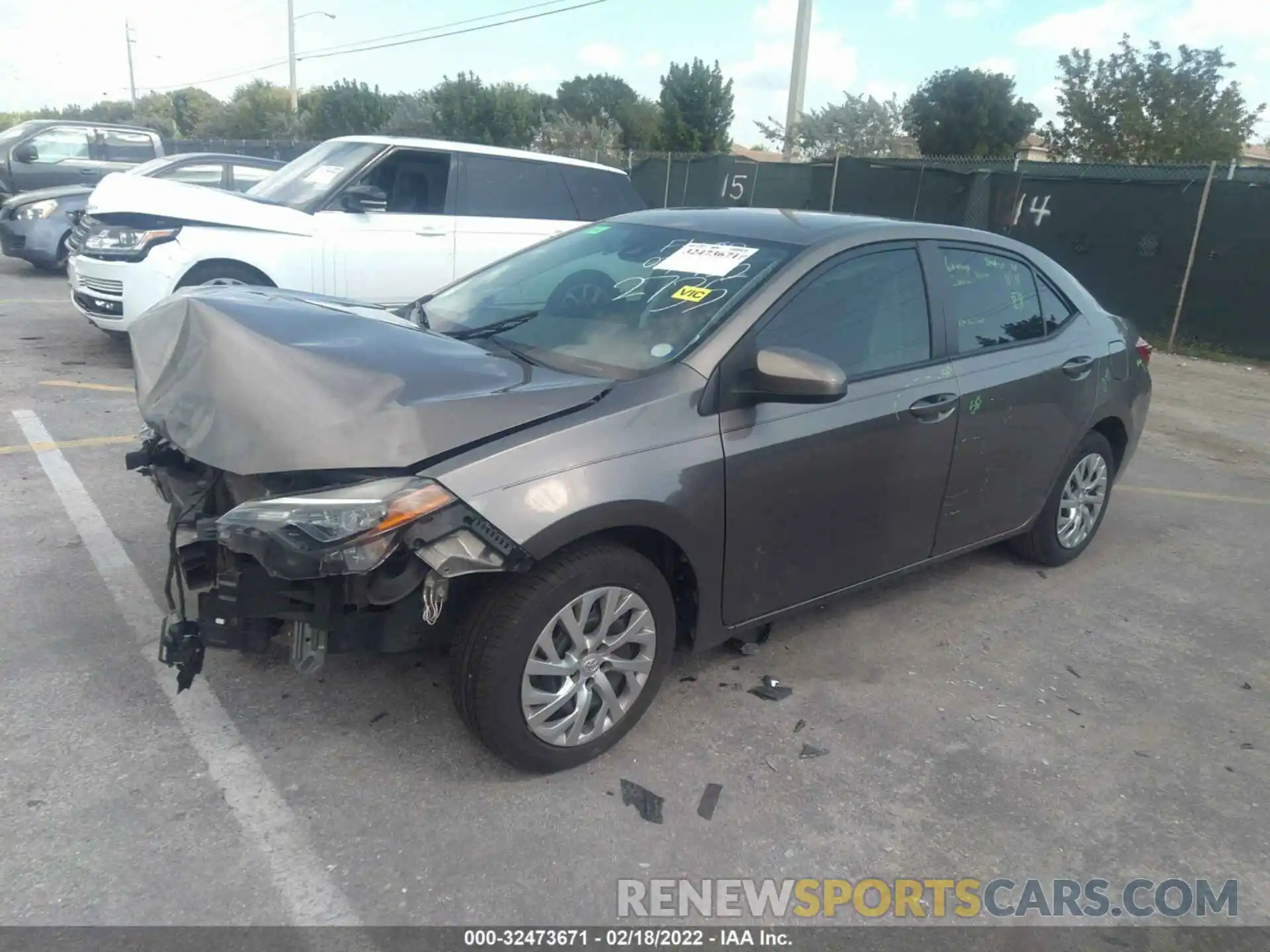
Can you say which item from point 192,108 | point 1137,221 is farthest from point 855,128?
point 192,108

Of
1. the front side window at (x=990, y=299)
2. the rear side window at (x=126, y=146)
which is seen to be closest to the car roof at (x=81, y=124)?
the rear side window at (x=126, y=146)

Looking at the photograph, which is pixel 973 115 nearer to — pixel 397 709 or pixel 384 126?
pixel 384 126

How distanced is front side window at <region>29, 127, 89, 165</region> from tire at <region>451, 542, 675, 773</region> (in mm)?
15209

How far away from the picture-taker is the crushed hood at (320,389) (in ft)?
8.92

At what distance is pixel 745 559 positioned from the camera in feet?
10.9

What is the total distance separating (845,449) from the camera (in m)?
3.53

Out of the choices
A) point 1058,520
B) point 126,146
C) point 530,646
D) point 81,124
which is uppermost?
point 81,124

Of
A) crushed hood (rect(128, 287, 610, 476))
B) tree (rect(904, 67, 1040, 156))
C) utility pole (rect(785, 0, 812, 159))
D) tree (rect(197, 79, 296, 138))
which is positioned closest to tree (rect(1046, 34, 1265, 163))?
tree (rect(904, 67, 1040, 156))

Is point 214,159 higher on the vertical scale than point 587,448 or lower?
higher

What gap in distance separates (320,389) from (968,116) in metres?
29.6

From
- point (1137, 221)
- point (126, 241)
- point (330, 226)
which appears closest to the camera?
point (126, 241)

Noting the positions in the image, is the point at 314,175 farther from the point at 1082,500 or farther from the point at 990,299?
the point at 1082,500

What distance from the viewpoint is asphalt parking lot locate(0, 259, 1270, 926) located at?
2576 mm

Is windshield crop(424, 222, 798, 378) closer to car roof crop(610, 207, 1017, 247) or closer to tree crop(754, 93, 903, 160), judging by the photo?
car roof crop(610, 207, 1017, 247)
